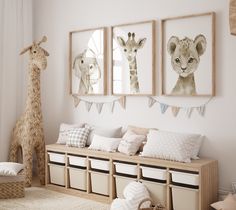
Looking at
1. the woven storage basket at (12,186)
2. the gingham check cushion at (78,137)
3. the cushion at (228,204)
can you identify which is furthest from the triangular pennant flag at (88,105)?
the cushion at (228,204)

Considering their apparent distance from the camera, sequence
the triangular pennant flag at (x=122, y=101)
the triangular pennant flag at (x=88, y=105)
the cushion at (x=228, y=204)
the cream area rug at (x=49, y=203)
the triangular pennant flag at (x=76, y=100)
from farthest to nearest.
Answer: the triangular pennant flag at (x=76, y=100), the triangular pennant flag at (x=88, y=105), the triangular pennant flag at (x=122, y=101), the cream area rug at (x=49, y=203), the cushion at (x=228, y=204)

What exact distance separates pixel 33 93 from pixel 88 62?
Result: 0.74 meters

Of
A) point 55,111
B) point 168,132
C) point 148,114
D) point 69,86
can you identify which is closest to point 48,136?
point 55,111

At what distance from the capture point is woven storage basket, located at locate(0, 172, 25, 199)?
3979mm

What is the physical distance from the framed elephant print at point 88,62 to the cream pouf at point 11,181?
1.21m

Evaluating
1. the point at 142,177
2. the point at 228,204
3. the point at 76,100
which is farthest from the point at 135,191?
the point at 76,100

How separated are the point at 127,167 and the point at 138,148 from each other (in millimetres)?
235

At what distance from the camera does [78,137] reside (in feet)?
14.2

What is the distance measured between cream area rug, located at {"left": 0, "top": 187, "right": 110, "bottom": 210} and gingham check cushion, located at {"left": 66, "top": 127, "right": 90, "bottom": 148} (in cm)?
56

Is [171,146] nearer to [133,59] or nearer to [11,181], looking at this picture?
[133,59]

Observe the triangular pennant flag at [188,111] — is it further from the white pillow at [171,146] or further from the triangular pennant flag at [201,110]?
the white pillow at [171,146]

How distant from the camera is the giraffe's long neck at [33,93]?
4598mm

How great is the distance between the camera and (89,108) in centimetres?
466

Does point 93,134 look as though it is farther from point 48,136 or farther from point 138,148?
point 48,136
